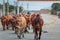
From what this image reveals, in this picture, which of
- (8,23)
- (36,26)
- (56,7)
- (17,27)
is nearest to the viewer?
(36,26)

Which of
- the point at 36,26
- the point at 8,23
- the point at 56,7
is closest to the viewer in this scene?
the point at 36,26

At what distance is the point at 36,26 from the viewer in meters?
15.4

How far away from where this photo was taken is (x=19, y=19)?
16781 mm

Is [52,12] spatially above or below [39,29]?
below

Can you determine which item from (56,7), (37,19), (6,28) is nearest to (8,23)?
(6,28)

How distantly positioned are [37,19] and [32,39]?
1.70 m

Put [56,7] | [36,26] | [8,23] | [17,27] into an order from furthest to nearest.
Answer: [56,7] → [8,23] → [17,27] → [36,26]

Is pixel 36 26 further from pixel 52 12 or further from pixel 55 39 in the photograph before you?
pixel 52 12

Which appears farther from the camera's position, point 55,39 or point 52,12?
point 52,12

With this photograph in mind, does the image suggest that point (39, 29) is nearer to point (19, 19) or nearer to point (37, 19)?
point (37, 19)

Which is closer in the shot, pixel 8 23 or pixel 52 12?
pixel 8 23

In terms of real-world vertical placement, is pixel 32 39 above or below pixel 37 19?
below

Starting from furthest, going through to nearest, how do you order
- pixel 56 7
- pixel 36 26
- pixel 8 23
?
pixel 56 7, pixel 8 23, pixel 36 26

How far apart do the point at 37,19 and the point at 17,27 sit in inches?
64.4
